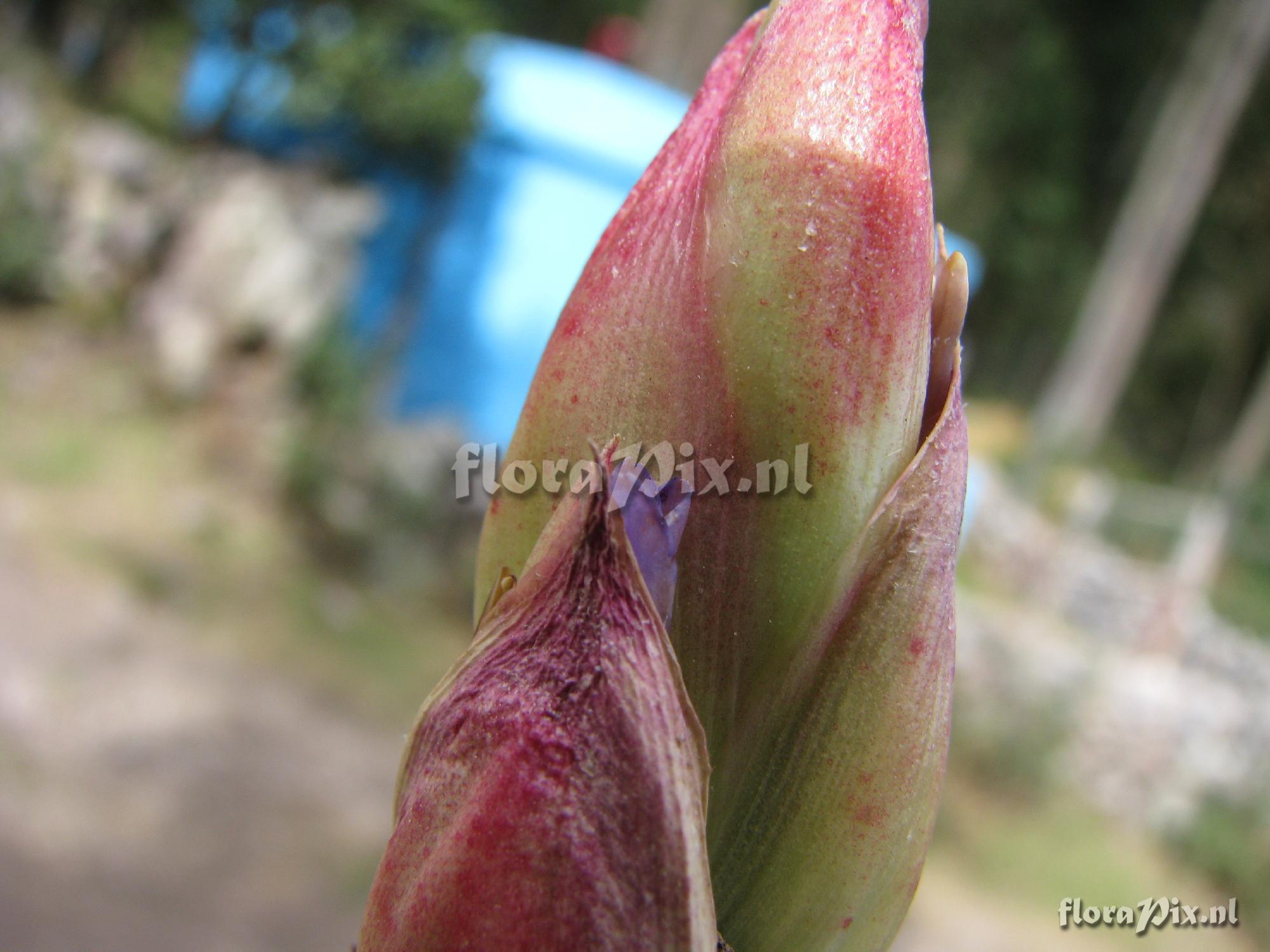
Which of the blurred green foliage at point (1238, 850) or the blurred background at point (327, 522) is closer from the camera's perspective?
the blurred background at point (327, 522)

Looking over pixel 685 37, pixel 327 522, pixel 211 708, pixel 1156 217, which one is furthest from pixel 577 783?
pixel 1156 217

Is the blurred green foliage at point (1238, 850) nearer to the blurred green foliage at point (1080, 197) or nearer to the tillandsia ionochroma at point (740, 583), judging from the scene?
the tillandsia ionochroma at point (740, 583)

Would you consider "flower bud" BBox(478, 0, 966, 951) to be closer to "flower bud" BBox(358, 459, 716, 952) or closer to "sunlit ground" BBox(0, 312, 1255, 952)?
"flower bud" BBox(358, 459, 716, 952)

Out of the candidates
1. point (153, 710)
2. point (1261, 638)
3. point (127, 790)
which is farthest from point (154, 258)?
point (1261, 638)

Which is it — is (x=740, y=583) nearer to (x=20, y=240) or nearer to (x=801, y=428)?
(x=801, y=428)

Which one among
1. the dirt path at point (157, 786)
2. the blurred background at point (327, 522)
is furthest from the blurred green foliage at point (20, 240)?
the dirt path at point (157, 786)

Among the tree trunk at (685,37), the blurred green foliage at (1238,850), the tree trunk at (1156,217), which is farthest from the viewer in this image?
the tree trunk at (1156,217)
